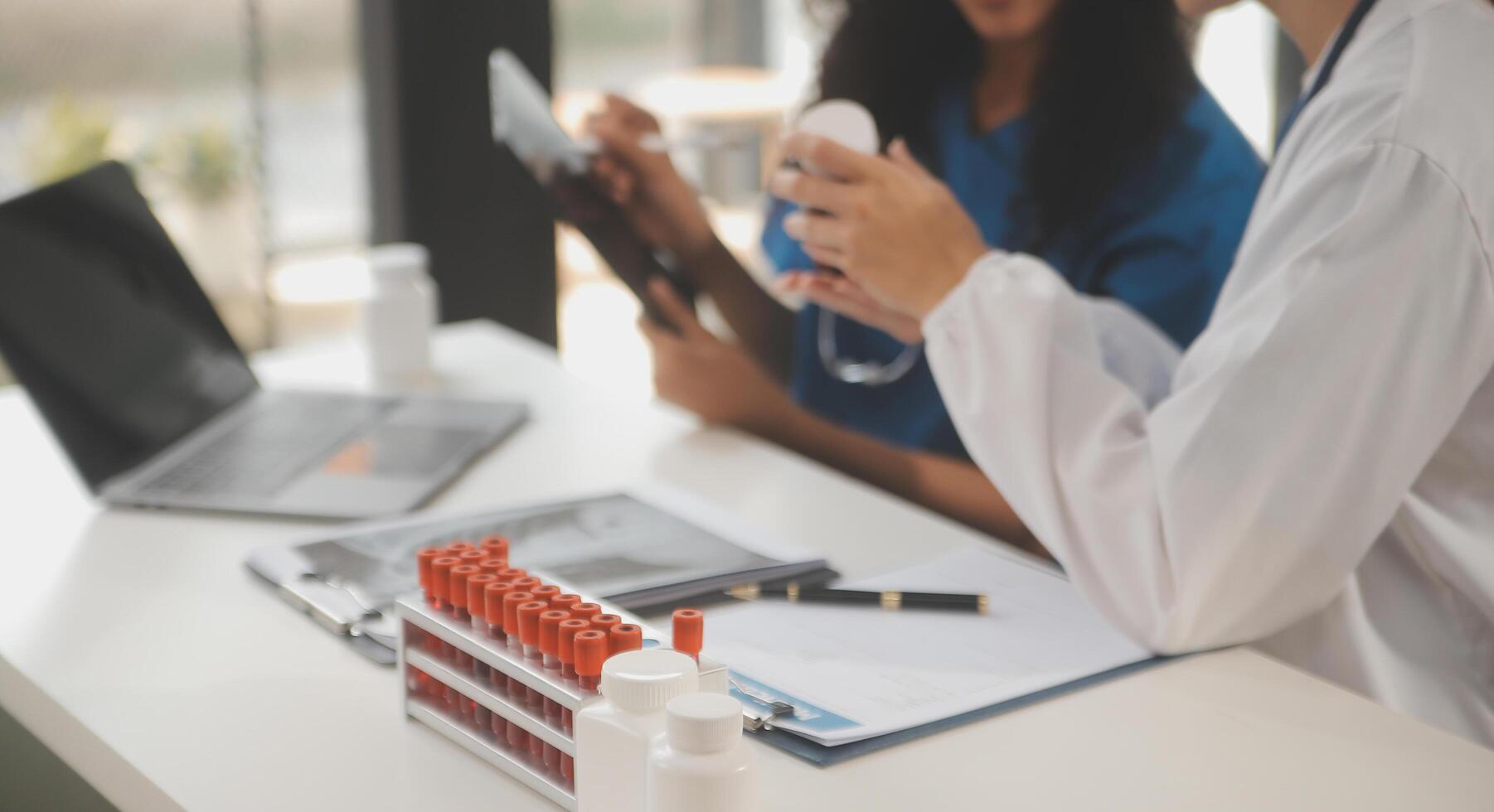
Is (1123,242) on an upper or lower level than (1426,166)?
lower

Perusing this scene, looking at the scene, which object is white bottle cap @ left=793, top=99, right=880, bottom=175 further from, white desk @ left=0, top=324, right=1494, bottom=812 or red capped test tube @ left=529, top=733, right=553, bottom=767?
red capped test tube @ left=529, top=733, right=553, bottom=767

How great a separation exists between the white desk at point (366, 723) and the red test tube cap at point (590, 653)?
0.30 feet

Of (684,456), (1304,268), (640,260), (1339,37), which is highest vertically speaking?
(1339,37)

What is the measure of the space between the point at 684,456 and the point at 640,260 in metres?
0.24

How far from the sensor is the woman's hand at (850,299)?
120cm

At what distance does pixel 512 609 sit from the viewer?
0.71 m

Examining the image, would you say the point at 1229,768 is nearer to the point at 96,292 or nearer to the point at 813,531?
the point at 813,531

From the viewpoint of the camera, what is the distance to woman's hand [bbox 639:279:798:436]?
1.36 meters

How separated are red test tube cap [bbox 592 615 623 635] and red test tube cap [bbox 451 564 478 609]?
0.31 ft

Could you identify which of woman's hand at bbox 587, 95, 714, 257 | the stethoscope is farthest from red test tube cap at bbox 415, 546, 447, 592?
the stethoscope

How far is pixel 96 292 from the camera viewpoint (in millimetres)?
1238

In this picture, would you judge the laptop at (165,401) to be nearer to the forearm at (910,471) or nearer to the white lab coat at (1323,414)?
the forearm at (910,471)

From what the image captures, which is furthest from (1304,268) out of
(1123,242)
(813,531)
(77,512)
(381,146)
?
(381,146)

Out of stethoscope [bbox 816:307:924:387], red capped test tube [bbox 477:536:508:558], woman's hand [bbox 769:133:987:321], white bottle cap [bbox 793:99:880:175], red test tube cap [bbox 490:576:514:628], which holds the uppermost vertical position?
white bottle cap [bbox 793:99:880:175]
